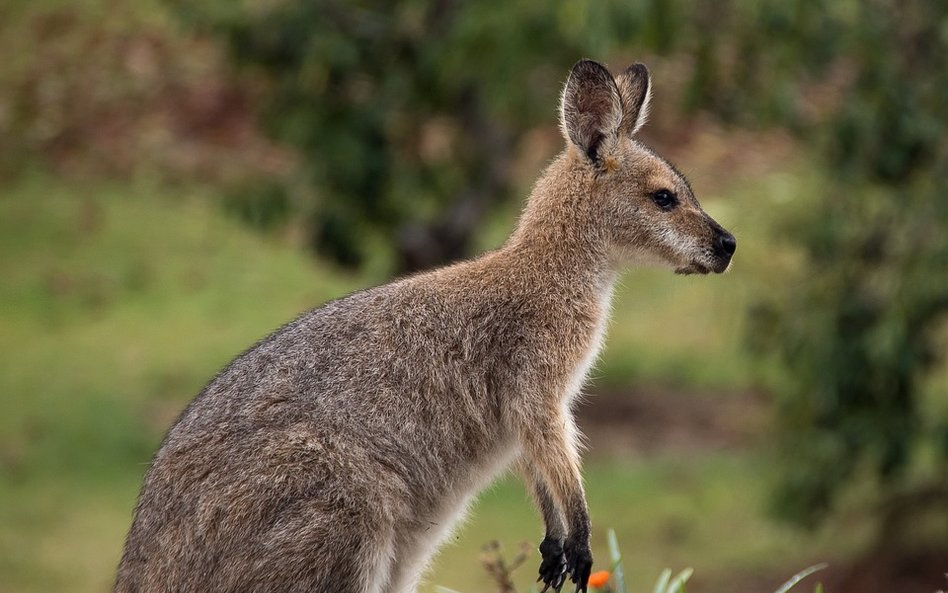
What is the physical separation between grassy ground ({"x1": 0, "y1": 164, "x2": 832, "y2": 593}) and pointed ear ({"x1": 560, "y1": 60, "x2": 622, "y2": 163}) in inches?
191

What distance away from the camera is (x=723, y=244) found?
219 inches

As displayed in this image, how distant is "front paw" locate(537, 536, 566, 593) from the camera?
17.7 feet

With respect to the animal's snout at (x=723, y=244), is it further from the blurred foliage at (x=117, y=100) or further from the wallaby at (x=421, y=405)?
the blurred foliage at (x=117, y=100)

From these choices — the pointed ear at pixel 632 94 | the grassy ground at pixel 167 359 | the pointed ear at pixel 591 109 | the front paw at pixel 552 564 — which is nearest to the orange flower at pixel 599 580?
the front paw at pixel 552 564

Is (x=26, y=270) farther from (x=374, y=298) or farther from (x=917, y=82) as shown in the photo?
(x=374, y=298)

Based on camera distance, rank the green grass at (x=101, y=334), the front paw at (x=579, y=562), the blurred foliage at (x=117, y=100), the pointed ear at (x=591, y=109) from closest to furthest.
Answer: the front paw at (x=579, y=562) < the pointed ear at (x=591, y=109) < the green grass at (x=101, y=334) < the blurred foliage at (x=117, y=100)

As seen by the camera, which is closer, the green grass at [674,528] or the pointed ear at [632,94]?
the pointed ear at [632,94]

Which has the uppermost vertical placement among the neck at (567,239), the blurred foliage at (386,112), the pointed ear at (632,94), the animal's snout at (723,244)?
the blurred foliage at (386,112)

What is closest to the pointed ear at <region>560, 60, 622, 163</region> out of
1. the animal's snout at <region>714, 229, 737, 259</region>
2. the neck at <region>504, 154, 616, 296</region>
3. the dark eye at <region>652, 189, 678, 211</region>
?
the neck at <region>504, 154, 616, 296</region>

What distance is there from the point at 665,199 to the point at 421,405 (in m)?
1.20

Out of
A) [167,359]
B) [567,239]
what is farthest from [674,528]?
[567,239]

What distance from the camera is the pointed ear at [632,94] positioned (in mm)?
5719

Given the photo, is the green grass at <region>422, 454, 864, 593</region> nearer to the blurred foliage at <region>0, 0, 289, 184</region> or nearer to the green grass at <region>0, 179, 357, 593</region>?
the green grass at <region>0, 179, 357, 593</region>

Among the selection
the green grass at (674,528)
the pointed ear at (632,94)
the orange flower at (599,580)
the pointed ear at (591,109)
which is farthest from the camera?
the green grass at (674,528)
